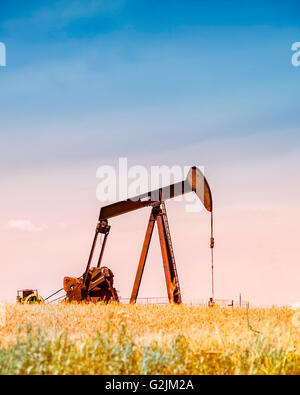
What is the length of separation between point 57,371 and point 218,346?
2.46 m

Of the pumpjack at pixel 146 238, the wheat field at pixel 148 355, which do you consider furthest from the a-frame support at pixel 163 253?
the wheat field at pixel 148 355

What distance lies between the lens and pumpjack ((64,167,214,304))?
18.1m

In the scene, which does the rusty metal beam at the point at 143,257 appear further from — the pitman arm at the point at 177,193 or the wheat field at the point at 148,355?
the wheat field at the point at 148,355

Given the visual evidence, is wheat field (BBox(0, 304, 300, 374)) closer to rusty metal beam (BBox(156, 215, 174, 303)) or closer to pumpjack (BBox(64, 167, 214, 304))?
pumpjack (BBox(64, 167, 214, 304))

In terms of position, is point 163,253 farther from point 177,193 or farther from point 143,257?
point 177,193

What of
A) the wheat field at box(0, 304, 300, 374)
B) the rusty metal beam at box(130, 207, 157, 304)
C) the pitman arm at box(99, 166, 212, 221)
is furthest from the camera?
the rusty metal beam at box(130, 207, 157, 304)

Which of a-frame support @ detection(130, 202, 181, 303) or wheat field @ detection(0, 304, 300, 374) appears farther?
a-frame support @ detection(130, 202, 181, 303)

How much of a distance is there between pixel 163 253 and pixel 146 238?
3.73ft

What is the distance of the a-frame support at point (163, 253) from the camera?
A: 60.3ft

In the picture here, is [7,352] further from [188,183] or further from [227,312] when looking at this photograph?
[188,183]

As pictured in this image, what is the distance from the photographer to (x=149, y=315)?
46.5 feet

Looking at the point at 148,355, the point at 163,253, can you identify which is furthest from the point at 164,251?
the point at 148,355

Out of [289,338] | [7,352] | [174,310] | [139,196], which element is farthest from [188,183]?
[7,352]

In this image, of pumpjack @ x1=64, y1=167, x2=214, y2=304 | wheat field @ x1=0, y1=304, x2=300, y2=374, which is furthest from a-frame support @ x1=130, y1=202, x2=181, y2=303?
wheat field @ x1=0, y1=304, x2=300, y2=374
